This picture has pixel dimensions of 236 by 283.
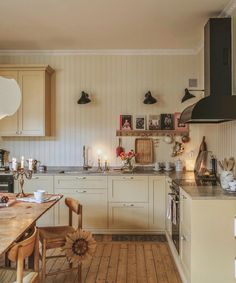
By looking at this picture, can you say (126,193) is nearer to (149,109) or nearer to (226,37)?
(149,109)

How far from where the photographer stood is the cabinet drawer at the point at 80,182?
4.83m

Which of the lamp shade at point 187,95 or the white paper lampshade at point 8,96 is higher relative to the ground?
the lamp shade at point 187,95

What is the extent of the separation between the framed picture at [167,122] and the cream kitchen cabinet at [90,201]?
1.33 m

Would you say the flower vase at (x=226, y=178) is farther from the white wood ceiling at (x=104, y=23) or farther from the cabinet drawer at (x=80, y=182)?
the cabinet drawer at (x=80, y=182)

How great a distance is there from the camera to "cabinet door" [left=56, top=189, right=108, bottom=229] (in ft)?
15.8

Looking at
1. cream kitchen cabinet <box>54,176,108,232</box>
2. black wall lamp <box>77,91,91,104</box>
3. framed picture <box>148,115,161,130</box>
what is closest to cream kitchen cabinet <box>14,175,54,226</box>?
cream kitchen cabinet <box>54,176,108,232</box>

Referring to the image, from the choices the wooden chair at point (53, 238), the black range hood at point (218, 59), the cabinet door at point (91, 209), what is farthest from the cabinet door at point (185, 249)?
the cabinet door at point (91, 209)

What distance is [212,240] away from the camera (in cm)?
288

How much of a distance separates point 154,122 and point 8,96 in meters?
2.94

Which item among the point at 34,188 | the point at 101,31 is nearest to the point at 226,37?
the point at 101,31

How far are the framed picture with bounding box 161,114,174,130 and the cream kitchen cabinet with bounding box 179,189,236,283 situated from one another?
8.26 feet

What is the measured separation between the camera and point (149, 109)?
17.5ft

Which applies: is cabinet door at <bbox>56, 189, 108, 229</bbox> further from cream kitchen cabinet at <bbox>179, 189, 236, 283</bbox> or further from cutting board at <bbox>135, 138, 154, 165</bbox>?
cream kitchen cabinet at <bbox>179, 189, 236, 283</bbox>

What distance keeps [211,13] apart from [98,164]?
9.22 feet
